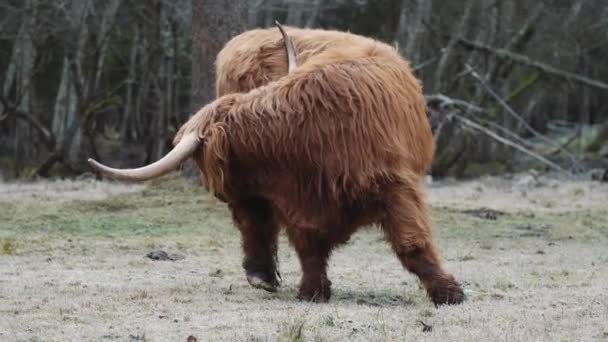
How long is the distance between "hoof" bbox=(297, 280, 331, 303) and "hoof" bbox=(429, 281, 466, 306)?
1.90 ft

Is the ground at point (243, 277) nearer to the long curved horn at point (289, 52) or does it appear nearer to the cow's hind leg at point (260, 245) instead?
the cow's hind leg at point (260, 245)

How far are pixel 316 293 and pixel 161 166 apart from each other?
1.17 metres

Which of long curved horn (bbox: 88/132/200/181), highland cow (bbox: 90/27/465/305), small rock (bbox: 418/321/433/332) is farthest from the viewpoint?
highland cow (bbox: 90/27/465/305)


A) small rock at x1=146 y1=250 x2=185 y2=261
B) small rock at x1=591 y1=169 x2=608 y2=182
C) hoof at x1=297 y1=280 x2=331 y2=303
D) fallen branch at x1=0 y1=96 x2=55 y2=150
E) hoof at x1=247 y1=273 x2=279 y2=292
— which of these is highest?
hoof at x1=297 y1=280 x2=331 y2=303

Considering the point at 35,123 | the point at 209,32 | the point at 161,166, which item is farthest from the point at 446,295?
the point at 35,123

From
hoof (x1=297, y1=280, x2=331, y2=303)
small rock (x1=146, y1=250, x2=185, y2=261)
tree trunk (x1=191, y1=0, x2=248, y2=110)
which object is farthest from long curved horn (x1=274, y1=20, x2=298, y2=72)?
tree trunk (x1=191, y1=0, x2=248, y2=110)

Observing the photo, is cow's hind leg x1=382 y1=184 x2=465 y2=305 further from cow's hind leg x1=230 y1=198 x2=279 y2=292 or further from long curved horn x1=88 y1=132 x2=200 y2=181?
long curved horn x1=88 y1=132 x2=200 y2=181

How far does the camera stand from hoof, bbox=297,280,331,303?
6.23 m

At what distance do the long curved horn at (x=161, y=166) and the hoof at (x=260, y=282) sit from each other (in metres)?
1.05

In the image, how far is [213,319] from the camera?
546 cm

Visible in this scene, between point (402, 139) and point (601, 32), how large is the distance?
21.1m

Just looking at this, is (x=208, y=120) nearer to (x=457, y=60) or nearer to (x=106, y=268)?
(x=106, y=268)

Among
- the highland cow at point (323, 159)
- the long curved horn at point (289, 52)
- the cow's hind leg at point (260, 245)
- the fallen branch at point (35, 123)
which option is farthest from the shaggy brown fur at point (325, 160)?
the fallen branch at point (35, 123)

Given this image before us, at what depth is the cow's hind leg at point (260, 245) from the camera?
652 centimetres
